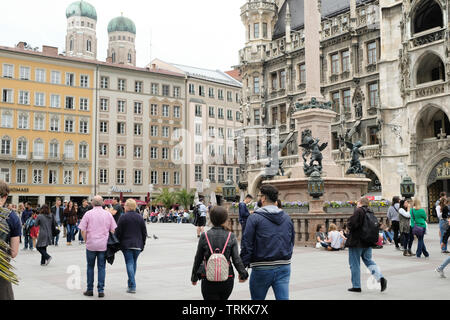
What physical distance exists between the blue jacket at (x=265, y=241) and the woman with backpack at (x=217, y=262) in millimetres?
161

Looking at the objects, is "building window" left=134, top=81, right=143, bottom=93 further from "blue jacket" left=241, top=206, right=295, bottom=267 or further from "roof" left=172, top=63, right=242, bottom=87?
"blue jacket" left=241, top=206, right=295, bottom=267

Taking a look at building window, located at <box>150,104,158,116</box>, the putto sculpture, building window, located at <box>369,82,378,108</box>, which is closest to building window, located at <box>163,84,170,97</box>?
building window, located at <box>150,104,158,116</box>

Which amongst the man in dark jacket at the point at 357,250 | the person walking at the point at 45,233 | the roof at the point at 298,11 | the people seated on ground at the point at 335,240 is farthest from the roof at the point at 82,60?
the man in dark jacket at the point at 357,250

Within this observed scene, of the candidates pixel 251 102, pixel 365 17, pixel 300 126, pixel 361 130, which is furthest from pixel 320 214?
pixel 251 102

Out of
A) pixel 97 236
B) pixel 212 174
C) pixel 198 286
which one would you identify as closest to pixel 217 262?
pixel 97 236

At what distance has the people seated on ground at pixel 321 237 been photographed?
56.1 feet

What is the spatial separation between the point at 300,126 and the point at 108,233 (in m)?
14.5

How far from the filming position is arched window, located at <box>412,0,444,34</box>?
127 feet

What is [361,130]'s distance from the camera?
144ft

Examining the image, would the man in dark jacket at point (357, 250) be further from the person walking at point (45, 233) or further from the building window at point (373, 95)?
the building window at point (373, 95)

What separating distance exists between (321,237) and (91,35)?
122 meters

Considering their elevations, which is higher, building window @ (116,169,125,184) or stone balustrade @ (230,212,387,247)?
building window @ (116,169,125,184)

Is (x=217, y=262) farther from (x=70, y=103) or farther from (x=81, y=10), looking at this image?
(x=81, y=10)

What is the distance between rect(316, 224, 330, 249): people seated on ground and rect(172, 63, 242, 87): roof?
184ft
